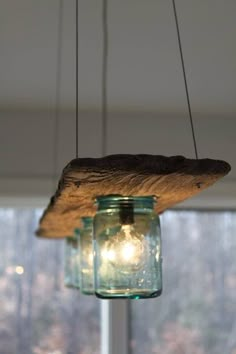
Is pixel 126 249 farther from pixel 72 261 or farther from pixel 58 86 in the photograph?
pixel 58 86

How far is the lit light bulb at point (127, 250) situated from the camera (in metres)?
1.13

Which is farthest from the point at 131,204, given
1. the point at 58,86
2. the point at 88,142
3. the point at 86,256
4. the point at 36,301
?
the point at 36,301

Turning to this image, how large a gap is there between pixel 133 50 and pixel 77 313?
1478 mm

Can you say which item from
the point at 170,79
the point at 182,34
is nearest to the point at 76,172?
the point at 182,34

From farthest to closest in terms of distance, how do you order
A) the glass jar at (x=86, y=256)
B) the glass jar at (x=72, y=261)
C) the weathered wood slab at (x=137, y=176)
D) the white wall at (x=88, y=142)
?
the white wall at (x=88, y=142) → the glass jar at (x=72, y=261) → the glass jar at (x=86, y=256) → the weathered wood slab at (x=137, y=176)

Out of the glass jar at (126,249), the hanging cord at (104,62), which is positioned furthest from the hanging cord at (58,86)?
the glass jar at (126,249)

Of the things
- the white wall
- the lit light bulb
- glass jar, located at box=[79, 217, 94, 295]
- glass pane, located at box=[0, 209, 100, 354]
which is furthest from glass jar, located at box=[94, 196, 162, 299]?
glass pane, located at box=[0, 209, 100, 354]

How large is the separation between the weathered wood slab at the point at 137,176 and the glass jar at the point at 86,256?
0.33 metres

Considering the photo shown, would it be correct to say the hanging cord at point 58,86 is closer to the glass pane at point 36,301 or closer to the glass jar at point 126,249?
the glass pane at point 36,301

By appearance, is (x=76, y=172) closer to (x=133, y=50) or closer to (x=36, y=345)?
(x=133, y=50)

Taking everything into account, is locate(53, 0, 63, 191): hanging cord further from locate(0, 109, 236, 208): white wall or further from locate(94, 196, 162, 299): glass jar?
locate(94, 196, 162, 299): glass jar

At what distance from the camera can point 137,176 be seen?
99 cm

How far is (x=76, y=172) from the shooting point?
0.95 meters

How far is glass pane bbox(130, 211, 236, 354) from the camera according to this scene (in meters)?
2.88
